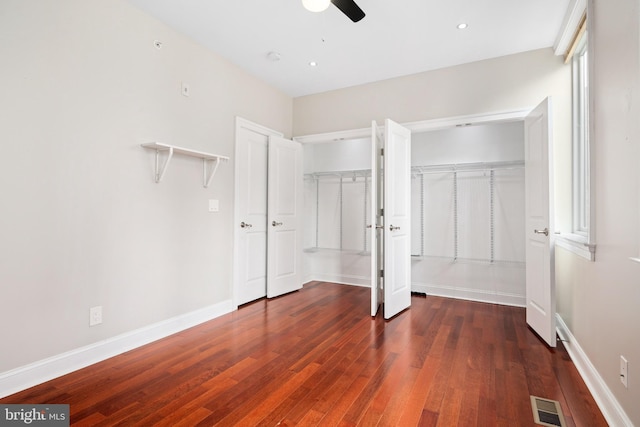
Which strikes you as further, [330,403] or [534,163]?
[534,163]

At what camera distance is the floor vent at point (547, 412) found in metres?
1.67

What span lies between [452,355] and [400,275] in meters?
1.18

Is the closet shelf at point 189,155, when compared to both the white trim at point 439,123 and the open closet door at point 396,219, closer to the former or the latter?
the white trim at point 439,123

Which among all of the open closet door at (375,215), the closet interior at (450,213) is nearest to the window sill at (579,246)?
the closet interior at (450,213)

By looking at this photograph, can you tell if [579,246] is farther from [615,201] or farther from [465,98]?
[465,98]

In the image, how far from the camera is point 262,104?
13.5 ft

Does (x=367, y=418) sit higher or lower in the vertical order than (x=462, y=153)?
lower

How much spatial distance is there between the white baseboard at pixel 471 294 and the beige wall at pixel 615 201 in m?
1.75

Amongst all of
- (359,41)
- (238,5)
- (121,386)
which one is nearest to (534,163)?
(359,41)

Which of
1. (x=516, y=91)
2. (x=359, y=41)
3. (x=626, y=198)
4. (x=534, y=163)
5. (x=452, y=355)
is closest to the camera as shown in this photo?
(x=626, y=198)

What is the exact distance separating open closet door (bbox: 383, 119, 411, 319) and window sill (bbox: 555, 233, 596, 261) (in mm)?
1435

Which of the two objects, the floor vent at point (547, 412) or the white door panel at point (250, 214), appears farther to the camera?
the white door panel at point (250, 214)

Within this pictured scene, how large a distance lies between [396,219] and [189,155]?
88.1 inches

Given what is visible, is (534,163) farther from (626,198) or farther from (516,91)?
(626,198)
